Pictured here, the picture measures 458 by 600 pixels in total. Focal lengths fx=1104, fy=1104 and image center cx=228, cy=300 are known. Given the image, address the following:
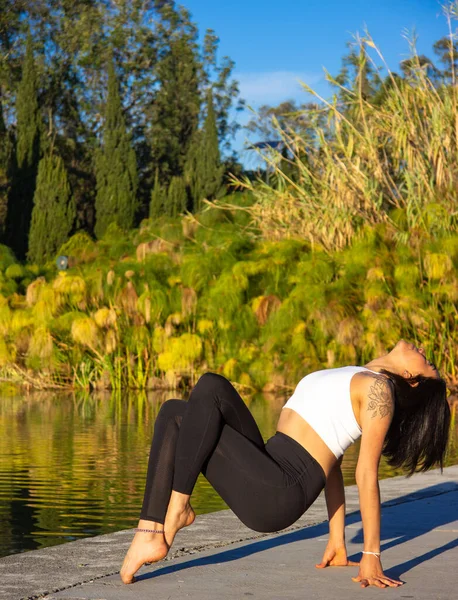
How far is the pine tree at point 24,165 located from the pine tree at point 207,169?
17.2 feet

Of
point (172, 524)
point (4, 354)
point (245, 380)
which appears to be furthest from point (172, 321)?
point (172, 524)

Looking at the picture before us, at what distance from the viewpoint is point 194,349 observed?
19.0 metres

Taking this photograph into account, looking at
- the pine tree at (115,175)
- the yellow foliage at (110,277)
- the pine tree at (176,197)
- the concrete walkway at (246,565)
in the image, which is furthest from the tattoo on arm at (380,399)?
the pine tree at (176,197)

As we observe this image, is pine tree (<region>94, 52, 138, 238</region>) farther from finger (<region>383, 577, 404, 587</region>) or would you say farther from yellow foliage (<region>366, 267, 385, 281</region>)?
finger (<region>383, 577, 404, 587</region>)

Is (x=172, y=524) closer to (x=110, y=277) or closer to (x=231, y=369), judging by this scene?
(x=231, y=369)

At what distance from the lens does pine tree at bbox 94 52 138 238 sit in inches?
1415

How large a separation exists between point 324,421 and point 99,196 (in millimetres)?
32546

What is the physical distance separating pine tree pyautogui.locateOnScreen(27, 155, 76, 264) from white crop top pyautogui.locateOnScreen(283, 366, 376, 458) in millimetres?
29290

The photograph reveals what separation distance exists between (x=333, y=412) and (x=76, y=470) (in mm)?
5013

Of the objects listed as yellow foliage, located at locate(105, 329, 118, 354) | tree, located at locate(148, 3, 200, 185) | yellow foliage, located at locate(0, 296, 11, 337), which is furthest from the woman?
tree, located at locate(148, 3, 200, 185)

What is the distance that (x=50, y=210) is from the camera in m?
33.2

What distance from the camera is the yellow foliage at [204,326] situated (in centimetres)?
1925

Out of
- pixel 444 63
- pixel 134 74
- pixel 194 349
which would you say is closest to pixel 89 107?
pixel 134 74

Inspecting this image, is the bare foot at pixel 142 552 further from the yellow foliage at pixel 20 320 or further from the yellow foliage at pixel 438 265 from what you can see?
the yellow foliage at pixel 20 320
